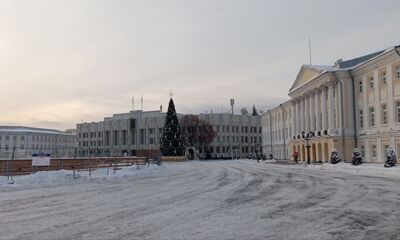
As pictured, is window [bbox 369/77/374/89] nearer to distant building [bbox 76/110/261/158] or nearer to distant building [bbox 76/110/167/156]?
distant building [bbox 76/110/261/158]

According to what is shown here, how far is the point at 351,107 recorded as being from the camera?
2052 inches

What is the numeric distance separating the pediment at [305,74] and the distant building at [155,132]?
52392 mm

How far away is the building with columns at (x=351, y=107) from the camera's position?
4331 cm

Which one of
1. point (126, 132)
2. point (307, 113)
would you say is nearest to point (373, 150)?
point (307, 113)

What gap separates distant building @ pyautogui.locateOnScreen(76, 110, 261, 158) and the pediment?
52.4 m

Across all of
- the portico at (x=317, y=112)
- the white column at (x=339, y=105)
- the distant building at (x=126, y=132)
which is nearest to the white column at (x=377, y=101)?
the white column at (x=339, y=105)

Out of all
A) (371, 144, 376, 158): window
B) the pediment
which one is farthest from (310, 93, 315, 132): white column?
(371, 144, 376, 158): window

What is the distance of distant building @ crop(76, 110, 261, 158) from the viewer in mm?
123375

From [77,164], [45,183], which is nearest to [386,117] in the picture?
[77,164]

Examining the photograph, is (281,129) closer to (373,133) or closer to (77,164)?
(373,133)

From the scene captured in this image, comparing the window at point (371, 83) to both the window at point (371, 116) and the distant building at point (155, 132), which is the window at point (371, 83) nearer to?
the window at point (371, 116)

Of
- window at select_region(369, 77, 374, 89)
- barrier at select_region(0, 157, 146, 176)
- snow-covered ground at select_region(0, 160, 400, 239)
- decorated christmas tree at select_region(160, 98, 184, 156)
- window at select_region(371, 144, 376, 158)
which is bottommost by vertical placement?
snow-covered ground at select_region(0, 160, 400, 239)

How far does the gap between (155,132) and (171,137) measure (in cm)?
5508

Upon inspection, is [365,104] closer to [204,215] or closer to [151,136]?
[204,215]
